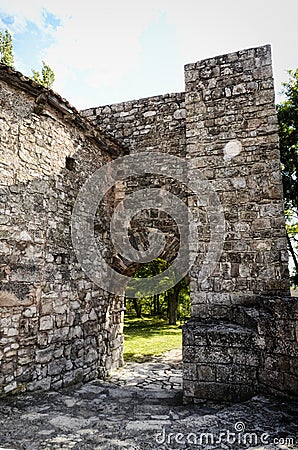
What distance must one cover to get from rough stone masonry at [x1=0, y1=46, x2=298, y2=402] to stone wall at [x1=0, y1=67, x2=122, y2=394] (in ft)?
0.05

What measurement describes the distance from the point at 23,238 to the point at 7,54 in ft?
23.4

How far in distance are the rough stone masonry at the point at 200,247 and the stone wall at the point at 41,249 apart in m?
0.01

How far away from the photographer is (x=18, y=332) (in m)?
3.93

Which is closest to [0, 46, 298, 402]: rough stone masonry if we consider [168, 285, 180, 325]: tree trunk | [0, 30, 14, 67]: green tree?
[0, 30, 14, 67]: green tree

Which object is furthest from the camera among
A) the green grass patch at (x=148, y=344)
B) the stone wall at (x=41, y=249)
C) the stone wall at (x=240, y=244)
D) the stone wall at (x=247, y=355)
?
the green grass patch at (x=148, y=344)

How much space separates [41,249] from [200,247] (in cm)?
216

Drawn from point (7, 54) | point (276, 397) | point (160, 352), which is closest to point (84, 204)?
point (276, 397)

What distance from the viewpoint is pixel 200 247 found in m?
4.57

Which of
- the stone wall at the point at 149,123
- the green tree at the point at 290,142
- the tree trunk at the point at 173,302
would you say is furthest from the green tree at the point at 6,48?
the tree trunk at the point at 173,302

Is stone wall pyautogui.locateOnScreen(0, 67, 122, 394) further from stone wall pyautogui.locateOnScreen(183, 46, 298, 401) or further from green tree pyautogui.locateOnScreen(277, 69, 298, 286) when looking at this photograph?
green tree pyautogui.locateOnScreen(277, 69, 298, 286)

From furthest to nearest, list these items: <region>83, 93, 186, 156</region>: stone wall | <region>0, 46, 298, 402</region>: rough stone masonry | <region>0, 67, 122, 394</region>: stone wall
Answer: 1. <region>83, 93, 186, 156</region>: stone wall
2. <region>0, 67, 122, 394</region>: stone wall
3. <region>0, 46, 298, 402</region>: rough stone masonry

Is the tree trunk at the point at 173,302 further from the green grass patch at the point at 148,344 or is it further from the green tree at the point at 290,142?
the green tree at the point at 290,142

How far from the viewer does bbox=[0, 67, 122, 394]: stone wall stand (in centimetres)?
390

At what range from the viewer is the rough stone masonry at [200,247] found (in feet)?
12.2
